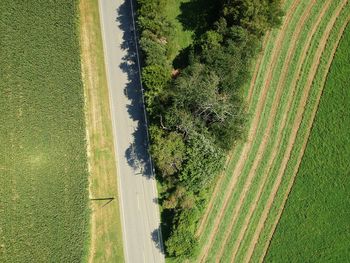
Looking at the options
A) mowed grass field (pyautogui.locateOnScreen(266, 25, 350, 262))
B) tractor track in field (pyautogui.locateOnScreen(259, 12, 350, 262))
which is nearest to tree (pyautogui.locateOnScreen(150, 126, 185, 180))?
tractor track in field (pyautogui.locateOnScreen(259, 12, 350, 262))

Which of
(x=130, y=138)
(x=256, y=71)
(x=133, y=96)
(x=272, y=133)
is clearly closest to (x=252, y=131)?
(x=272, y=133)

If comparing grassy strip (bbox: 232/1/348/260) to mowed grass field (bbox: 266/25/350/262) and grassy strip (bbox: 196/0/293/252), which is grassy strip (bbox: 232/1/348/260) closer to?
mowed grass field (bbox: 266/25/350/262)

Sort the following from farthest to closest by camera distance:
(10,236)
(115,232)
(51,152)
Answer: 1. (115,232)
2. (51,152)
3. (10,236)

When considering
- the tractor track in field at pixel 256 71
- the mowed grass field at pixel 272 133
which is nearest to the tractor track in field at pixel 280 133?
the mowed grass field at pixel 272 133

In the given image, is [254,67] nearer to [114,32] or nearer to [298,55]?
[298,55]

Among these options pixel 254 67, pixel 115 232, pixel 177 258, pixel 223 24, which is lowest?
pixel 177 258

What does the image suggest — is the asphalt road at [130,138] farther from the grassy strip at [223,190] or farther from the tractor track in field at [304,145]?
the tractor track in field at [304,145]

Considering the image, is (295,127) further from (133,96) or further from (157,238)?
(157,238)

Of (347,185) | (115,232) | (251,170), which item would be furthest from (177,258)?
(347,185)
